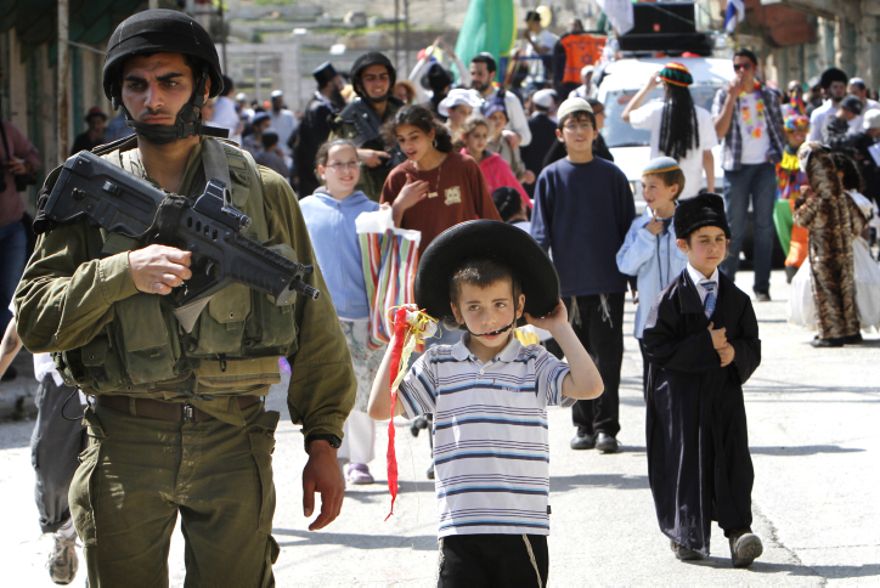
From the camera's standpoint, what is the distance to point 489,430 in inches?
192

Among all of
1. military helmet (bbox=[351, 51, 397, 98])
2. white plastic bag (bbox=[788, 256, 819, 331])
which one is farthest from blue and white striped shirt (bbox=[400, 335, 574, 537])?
white plastic bag (bbox=[788, 256, 819, 331])

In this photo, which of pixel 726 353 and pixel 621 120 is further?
pixel 621 120

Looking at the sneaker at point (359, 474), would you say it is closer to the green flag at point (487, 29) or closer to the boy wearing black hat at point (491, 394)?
the boy wearing black hat at point (491, 394)

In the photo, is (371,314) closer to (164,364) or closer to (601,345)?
(601,345)

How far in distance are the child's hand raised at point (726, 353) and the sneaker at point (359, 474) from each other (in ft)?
8.24

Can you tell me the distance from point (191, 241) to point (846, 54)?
3065 centimetres

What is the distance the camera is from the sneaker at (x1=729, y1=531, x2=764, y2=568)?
6.49 m

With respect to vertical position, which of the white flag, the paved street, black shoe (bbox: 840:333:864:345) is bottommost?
the paved street

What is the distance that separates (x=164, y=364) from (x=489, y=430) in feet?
4.48

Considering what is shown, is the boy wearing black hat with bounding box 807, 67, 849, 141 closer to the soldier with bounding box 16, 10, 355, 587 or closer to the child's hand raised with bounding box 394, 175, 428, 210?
the child's hand raised with bounding box 394, 175, 428, 210

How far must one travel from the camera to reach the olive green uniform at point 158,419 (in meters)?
3.80

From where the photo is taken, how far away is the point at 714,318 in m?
6.73

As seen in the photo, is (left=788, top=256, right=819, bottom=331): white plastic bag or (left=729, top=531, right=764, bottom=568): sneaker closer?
(left=729, top=531, right=764, bottom=568): sneaker

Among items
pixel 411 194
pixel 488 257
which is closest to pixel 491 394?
pixel 488 257
